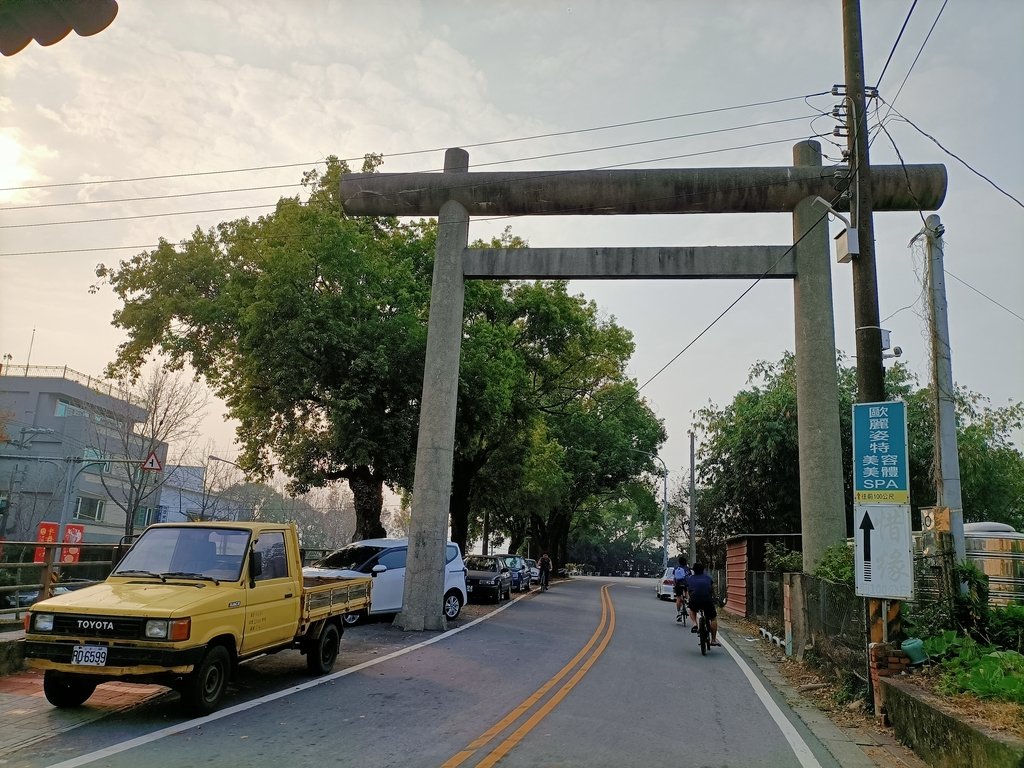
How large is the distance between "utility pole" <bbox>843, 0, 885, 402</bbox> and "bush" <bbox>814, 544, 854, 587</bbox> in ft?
9.71

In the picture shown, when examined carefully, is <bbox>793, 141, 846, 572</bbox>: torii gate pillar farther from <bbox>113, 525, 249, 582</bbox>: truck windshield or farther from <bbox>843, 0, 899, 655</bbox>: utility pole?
<bbox>113, 525, 249, 582</bbox>: truck windshield

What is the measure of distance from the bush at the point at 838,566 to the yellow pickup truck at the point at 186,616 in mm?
7421

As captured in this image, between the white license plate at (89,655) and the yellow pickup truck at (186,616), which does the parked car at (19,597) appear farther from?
the white license plate at (89,655)

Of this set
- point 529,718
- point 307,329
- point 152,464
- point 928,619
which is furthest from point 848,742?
point 152,464

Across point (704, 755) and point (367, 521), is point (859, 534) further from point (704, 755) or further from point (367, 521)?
point (367, 521)

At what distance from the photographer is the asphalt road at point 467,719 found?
634cm

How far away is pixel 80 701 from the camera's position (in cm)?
761

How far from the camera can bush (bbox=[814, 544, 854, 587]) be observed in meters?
11.0

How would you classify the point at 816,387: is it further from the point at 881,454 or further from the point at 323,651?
the point at 323,651

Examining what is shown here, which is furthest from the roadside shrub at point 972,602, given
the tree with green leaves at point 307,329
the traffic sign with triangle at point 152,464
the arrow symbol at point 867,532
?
the traffic sign with triangle at point 152,464

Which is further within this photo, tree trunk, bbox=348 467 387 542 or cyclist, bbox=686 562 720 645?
tree trunk, bbox=348 467 387 542

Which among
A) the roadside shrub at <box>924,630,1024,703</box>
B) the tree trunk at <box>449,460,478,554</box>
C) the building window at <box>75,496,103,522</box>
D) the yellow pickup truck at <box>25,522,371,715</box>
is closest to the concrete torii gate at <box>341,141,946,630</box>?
the roadside shrub at <box>924,630,1024,703</box>

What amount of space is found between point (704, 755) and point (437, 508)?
10.5 meters

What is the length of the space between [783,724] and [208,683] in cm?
620
